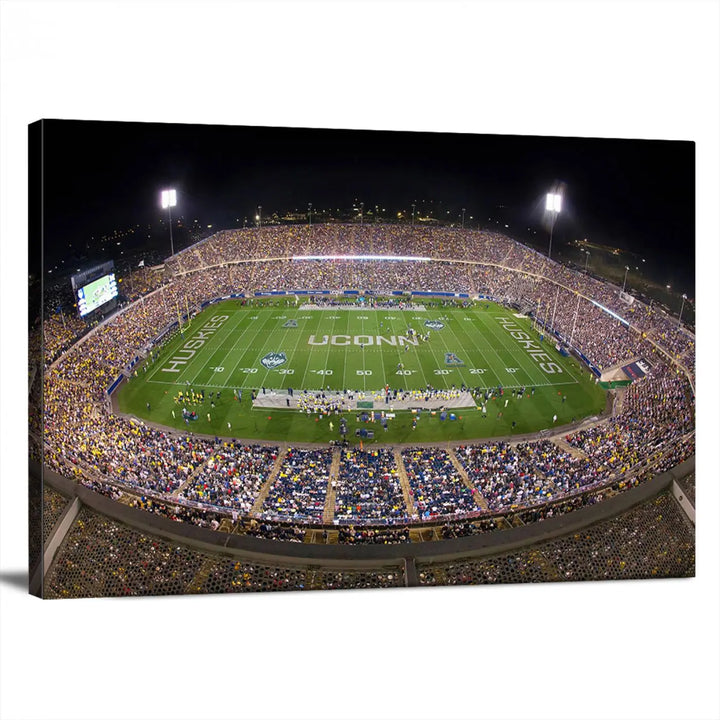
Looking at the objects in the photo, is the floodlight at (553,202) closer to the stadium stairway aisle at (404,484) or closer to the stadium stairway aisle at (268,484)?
the stadium stairway aisle at (404,484)

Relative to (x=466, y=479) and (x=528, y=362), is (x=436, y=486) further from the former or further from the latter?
(x=528, y=362)

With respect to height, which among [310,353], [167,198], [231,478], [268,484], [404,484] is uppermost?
[167,198]

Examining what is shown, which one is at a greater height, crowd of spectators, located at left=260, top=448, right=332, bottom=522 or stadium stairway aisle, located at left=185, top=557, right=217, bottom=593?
crowd of spectators, located at left=260, top=448, right=332, bottom=522

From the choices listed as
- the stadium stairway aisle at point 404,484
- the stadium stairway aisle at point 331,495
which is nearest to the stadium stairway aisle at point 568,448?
the stadium stairway aisle at point 404,484

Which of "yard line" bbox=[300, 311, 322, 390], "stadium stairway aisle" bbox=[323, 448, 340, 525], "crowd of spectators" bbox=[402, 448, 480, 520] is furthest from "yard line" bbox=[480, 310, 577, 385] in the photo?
"stadium stairway aisle" bbox=[323, 448, 340, 525]

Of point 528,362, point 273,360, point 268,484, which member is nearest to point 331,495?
point 268,484

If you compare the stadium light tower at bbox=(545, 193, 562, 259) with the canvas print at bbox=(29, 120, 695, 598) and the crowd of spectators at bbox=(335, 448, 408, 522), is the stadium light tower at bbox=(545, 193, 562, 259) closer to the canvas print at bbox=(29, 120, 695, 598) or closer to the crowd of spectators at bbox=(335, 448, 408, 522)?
the canvas print at bbox=(29, 120, 695, 598)
